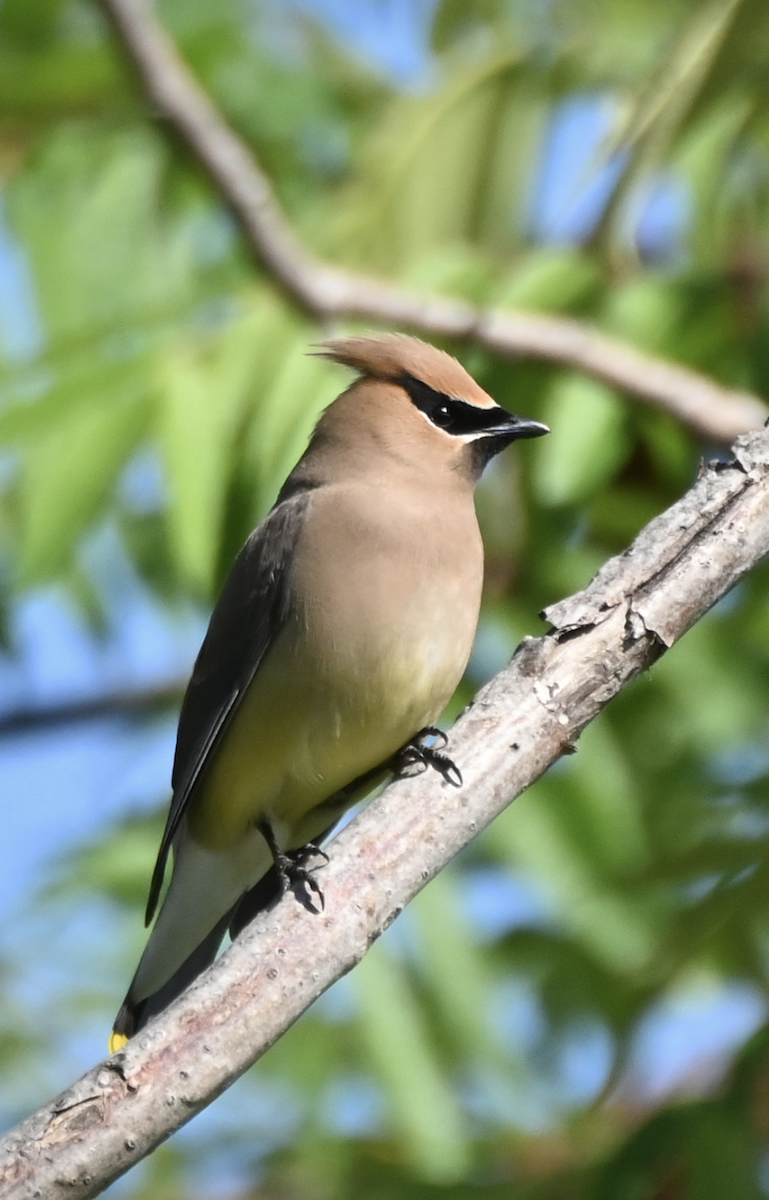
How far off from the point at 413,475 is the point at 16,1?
6.52 ft

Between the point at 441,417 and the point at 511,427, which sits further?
the point at 441,417

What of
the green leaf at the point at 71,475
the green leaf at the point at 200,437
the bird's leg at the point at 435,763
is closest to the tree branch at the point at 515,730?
the bird's leg at the point at 435,763

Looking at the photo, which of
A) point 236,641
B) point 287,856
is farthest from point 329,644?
point 287,856

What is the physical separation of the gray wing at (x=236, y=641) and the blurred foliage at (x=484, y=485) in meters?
0.18

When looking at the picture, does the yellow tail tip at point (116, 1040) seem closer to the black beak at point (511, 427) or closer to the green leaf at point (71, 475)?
the green leaf at point (71, 475)

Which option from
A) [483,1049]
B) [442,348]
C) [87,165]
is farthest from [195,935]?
[87,165]

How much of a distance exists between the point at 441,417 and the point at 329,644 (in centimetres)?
81

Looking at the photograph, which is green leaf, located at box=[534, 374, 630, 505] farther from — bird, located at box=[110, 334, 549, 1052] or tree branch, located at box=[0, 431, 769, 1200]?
tree branch, located at box=[0, 431, 769, 1200]

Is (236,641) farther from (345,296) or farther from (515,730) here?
(515,730)

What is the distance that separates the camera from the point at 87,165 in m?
5.57

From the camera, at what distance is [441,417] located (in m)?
4.82

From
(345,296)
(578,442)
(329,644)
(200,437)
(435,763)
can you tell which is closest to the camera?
(435,763)

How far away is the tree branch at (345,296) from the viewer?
453 centimetres

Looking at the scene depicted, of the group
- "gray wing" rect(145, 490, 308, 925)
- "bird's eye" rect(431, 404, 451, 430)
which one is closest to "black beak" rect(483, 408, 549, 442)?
"bird's eye" rect(431, 404, 451, 430)
